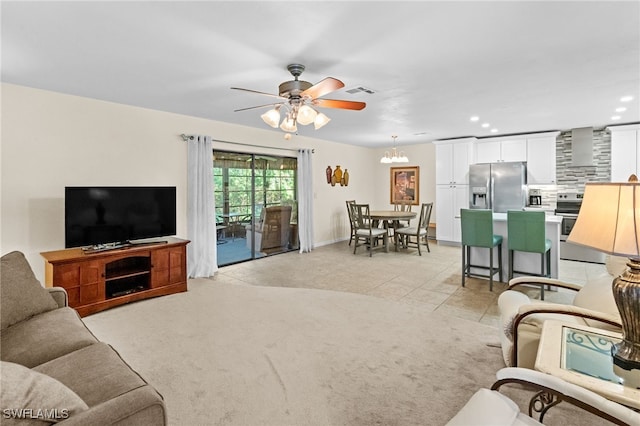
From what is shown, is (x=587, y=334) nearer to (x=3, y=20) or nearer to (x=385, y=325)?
(x=385, y=325)

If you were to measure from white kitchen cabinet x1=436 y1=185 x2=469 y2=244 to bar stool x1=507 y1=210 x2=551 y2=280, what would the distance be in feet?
10.3

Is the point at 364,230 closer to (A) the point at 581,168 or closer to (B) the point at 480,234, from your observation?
(B) the point at 480,234

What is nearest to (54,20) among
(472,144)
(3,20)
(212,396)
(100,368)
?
(3,20)

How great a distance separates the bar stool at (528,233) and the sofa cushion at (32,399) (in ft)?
14.8

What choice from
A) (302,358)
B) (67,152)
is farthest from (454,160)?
(67,152)

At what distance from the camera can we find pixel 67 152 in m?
3.82

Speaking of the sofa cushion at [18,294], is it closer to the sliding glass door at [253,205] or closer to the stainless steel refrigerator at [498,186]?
the sliding glass door at [253,205]

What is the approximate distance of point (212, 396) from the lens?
2.08 metres

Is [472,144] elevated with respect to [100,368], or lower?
elevated

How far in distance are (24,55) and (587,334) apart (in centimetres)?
458

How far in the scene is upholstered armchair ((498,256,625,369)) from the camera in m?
1.88

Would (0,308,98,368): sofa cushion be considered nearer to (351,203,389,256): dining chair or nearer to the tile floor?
the tile floor

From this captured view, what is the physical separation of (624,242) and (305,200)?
578 cm

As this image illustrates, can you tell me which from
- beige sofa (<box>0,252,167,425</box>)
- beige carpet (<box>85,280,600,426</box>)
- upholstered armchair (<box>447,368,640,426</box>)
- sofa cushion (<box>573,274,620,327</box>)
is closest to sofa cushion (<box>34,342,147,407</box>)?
beige sofa (<box>0,252,167,425</box>)
